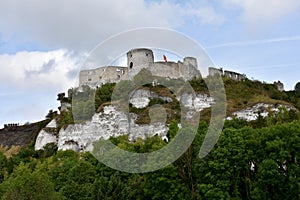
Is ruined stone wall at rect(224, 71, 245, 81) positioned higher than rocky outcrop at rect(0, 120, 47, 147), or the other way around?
ruined stone wall at rect(224, 71, 245, 81)

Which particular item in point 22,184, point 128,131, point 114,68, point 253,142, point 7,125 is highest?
point 114,68

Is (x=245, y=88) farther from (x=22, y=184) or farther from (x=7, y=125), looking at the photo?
(x=22, y=184)

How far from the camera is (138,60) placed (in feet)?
266

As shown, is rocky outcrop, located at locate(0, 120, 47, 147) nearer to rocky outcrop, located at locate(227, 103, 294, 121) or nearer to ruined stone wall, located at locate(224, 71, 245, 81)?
ruined stone wall, located at locate(224, 71, 245, 81)

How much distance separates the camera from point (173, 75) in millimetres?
80625

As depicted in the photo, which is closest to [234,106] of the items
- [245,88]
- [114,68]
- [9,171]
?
[245,88]

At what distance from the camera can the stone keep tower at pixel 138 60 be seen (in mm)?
80250

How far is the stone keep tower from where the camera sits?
80.2m

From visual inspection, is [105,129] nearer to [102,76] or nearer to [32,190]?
[102,76]

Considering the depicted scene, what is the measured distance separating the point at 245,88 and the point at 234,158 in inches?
1996

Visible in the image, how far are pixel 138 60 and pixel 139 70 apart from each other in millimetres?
1954

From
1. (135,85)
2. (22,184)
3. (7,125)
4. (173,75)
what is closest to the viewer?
(22,184)

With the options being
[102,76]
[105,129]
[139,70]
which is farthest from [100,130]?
[102,76]

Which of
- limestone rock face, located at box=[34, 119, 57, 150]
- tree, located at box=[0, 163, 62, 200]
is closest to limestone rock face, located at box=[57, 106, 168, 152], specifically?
limestone rock face, located at box=[34, 119, 57, 150]
